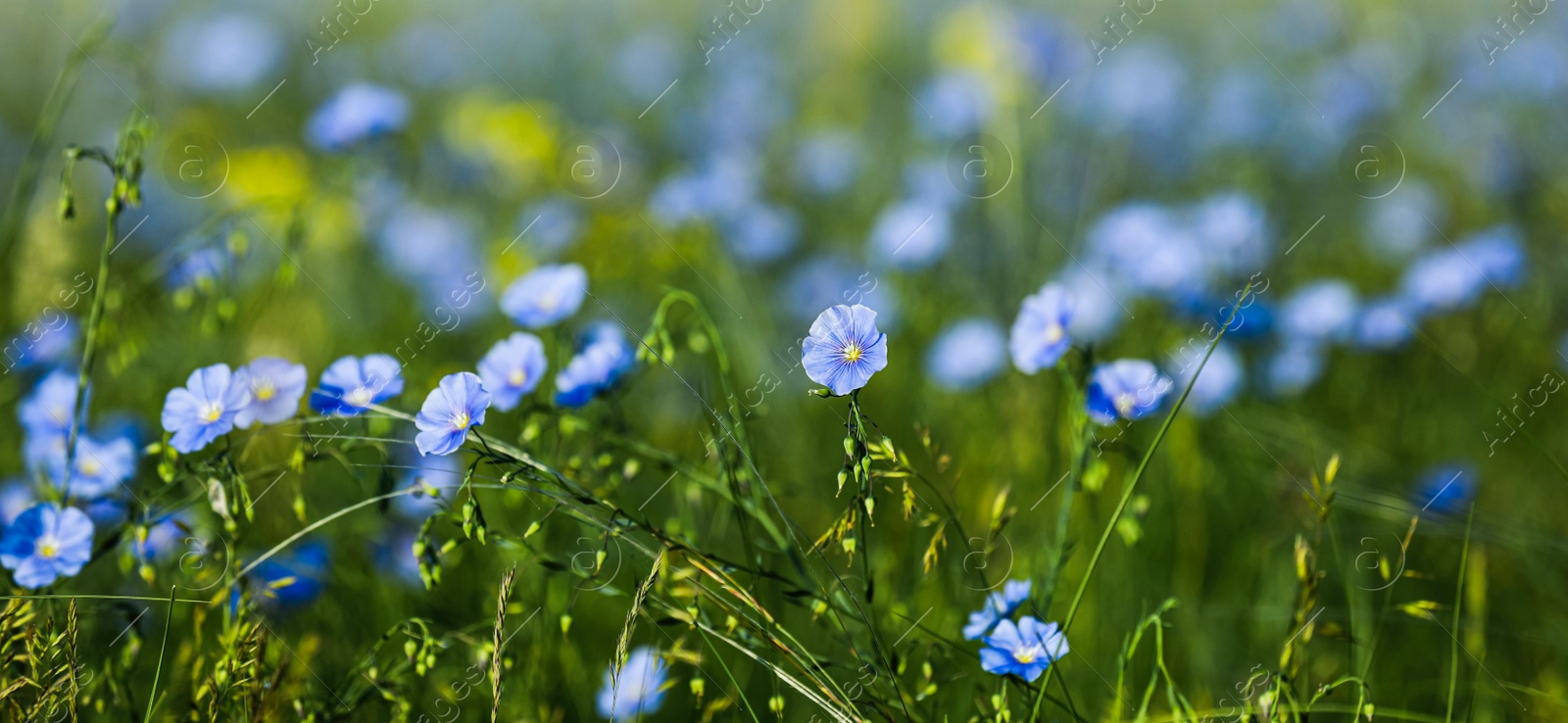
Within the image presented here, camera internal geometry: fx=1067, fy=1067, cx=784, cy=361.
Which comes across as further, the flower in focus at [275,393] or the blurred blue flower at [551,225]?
the blurred blue flower at [551,225]

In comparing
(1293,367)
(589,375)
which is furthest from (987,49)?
(589,375)

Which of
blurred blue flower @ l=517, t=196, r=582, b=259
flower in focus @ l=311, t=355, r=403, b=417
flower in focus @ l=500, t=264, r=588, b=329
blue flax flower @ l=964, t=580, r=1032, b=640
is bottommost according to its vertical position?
blurred blue flower @ l=517, t=196, r=582, b=259

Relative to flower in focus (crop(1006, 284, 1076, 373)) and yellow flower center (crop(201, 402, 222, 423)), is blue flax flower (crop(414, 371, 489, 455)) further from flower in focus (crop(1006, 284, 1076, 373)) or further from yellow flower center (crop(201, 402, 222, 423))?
flower in focus (crop(1006, 284, 1076, 373))

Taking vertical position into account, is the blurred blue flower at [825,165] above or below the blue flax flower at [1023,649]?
below

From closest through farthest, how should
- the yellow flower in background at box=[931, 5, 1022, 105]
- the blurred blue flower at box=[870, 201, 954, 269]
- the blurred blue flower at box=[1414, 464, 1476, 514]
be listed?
1. the blurred blue flower at box=[1414, 464, 1476, 514]
2. the blurred blue flower at box=[870, 201, 954, 269]
3. the yellow flower in background at box=[931, 5, 1022, 105]

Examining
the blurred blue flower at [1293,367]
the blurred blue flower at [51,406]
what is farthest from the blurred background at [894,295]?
the blurred blue flower at [51,406]

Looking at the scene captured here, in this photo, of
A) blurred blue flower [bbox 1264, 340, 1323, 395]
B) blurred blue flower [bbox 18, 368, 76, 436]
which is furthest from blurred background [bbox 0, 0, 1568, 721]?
blurred blue flower [bbox 18, 368, 76, 436]

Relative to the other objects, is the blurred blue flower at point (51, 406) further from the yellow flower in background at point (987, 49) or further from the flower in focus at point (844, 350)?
the yellow flower in background at point (987, 49)
